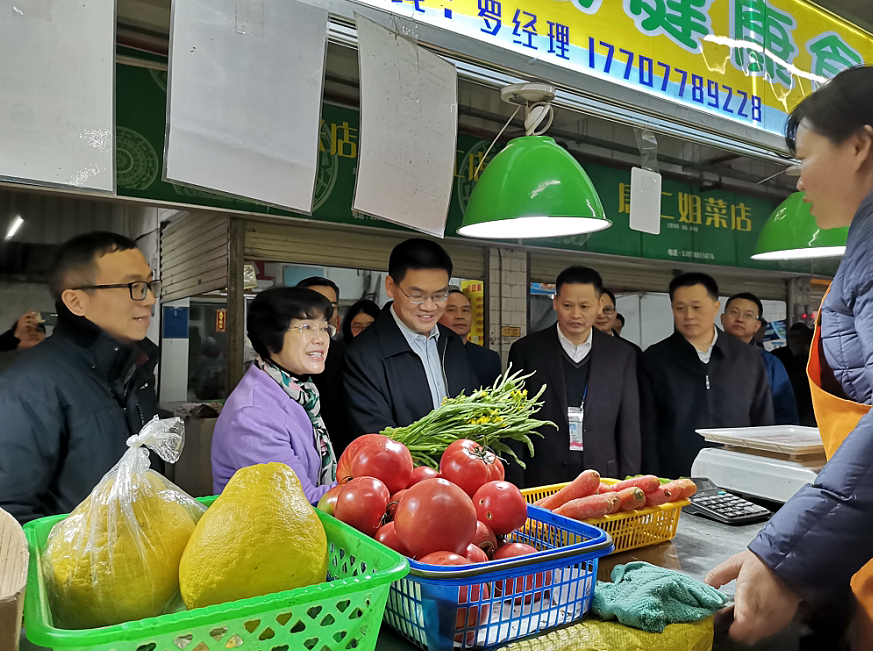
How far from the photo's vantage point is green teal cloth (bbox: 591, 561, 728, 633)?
113 cm

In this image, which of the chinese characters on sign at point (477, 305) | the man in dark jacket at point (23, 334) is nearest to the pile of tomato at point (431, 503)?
the man in dark jacket at point (23, 334)

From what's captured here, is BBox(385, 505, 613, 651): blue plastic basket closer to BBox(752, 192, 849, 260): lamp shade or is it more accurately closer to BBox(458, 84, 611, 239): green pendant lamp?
BBox(458, 84, 611, 239): green pendant lamp

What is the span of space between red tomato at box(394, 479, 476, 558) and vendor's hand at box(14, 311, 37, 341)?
8.96 ft

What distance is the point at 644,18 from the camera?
2432 millimetres

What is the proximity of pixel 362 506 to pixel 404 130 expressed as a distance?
42.4 inches

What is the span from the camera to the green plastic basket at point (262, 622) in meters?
0.68

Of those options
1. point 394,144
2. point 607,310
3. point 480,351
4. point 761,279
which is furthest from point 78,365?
point 761,279

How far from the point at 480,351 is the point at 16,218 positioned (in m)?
2.50

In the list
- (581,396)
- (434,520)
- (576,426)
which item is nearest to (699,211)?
(581,396)

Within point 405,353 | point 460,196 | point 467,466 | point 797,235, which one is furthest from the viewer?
point 460,196

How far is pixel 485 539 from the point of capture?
1189 millimetres

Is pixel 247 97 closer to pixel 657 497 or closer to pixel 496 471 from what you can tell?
pixel 496 471

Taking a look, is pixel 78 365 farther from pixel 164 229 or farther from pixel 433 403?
pixel 164 229

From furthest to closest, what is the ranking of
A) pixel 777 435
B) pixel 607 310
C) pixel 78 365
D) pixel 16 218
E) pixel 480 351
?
pixel 607 310 → pixel 480 351 → pixel 16 218 → pixel 777 435 → pixel 78 365
